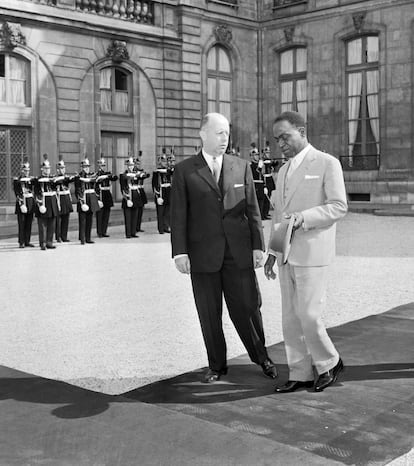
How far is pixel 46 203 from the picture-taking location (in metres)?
14.7

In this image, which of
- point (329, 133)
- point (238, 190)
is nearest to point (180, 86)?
point (329, 133)

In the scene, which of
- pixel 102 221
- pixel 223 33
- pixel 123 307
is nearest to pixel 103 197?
pixel 102 221

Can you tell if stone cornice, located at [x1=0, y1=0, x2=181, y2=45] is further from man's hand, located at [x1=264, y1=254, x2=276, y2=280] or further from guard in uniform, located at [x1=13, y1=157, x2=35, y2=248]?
man's hand, located at [x1=264, y1=254, x2=276, y2=280]

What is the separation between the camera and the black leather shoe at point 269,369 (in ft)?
16.7

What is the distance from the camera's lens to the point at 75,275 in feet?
34.0

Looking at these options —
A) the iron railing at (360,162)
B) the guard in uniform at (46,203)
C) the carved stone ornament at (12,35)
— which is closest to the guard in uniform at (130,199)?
the guard in uniform at (46,203)

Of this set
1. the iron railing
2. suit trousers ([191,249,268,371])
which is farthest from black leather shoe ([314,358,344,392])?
the iron railing

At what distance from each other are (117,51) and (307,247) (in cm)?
1767

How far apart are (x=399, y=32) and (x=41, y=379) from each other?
20.2 meters

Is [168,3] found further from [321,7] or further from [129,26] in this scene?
[321,7]

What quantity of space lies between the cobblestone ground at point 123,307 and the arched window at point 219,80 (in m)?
→ 11.9

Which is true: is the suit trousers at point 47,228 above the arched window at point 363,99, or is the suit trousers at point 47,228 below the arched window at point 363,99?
below

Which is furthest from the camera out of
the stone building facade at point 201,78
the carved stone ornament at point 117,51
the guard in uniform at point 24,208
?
the carved stone ornament at point 117,51

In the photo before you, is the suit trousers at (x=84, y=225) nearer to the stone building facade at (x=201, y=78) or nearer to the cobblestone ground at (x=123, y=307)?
the cobblestone ground at (x=123, y=307)
